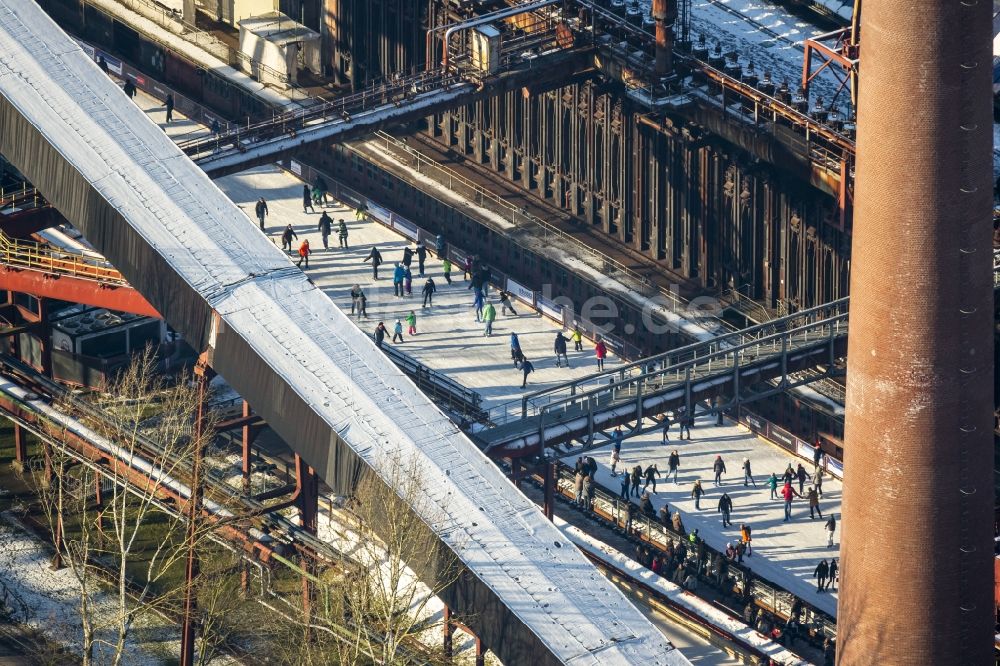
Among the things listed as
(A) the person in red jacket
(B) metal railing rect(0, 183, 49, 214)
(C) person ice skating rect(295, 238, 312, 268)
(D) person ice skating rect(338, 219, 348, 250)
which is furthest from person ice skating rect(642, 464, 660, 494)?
(B) metal railing rect(0, 183, 49, 214)

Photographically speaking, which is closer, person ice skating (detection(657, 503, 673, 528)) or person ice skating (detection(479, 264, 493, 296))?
person ice skating (detection(657, 503, 673, 528))

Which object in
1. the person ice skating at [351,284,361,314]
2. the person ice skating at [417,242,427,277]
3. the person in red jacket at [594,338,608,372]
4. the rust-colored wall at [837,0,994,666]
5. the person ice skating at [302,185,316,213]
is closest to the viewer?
the rust-colored wall at [837,0,994,666]

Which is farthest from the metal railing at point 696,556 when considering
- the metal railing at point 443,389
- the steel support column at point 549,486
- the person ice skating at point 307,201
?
the person ice skating at point 307,201

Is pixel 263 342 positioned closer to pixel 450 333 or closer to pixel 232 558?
pixel 232 558

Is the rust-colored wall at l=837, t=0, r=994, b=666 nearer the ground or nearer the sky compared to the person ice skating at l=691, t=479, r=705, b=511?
nearer the sky

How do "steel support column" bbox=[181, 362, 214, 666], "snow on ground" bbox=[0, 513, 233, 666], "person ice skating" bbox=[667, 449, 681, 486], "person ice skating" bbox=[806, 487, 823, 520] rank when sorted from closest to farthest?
"steel support column" bbox=[181, 362, 214, 666] < "snow on ground" bbox=[0, 513, 233, 666] < "person ice skating" bbox=[806, 487, 823, 520] < "person ice skating" bbox=[667, 449, 681, 486]

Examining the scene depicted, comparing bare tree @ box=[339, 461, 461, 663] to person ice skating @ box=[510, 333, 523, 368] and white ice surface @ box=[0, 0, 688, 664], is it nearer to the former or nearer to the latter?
white ice surface @ box=[0, 0, 688, 664]

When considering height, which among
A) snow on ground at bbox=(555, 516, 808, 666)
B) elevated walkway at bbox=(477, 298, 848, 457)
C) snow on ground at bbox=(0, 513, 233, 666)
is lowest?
snow on ground at bbox=(0, 513, 233, 666)

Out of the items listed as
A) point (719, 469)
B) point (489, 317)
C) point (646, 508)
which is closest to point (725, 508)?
point (719, 469)
